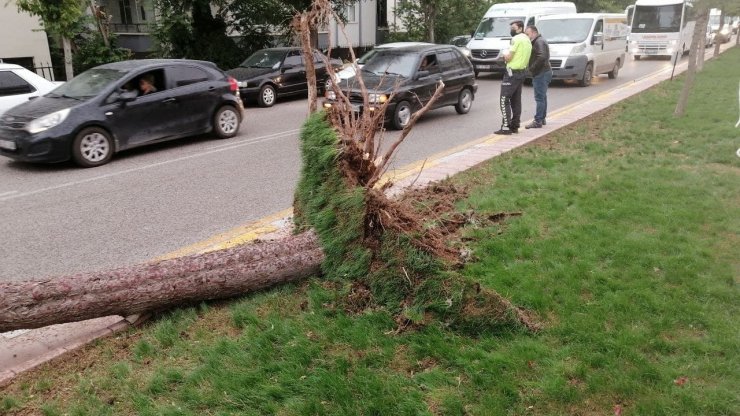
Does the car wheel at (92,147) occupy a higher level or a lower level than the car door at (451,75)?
lower

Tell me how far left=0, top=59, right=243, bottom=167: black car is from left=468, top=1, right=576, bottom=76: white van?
11.7 m

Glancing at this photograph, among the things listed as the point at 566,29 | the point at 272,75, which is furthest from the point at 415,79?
the point at 566,29

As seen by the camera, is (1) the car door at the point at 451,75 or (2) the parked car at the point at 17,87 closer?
(2) the parked car at the point at 17,87

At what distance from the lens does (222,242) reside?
5.42 meters

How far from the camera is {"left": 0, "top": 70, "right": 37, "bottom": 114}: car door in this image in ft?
32.4

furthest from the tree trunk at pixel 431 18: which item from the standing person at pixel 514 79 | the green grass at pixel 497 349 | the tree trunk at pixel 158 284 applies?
the tree trunk at pixel 158 284

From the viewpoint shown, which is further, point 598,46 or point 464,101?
point 598,46

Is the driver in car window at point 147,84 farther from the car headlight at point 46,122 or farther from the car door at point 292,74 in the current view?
the car door at point 292,74

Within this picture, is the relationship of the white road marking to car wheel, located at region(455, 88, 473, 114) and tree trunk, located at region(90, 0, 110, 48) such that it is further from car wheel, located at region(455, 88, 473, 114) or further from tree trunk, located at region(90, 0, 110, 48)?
tree trunk, located at region(90, 0, 110, 48)

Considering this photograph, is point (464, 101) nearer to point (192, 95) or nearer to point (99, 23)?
point (192, 95)

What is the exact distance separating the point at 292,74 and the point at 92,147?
8.21 meters

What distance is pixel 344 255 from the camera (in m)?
4.10

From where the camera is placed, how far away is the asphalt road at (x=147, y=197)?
18.0 ft

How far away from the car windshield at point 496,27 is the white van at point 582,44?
1.46 meters
